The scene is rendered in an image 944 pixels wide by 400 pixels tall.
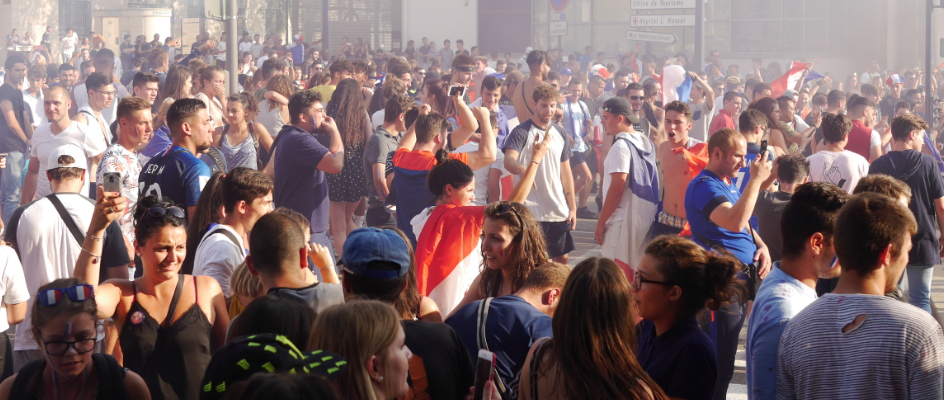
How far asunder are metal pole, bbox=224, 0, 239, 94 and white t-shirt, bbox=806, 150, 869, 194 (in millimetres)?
6102

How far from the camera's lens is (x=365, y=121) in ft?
27.8

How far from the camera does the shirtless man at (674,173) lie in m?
6.28

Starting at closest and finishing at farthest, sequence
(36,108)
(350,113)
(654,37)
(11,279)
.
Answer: (11,279) < (350,113) < (36,108) < (654,37)

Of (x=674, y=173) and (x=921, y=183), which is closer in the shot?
(x=674, y=173)

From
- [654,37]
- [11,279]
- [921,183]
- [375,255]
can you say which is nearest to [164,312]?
[375,255]

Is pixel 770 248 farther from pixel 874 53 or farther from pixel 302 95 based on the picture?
pixel 874 53

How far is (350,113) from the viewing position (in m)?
8.39

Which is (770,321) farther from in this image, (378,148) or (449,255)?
(378,148)

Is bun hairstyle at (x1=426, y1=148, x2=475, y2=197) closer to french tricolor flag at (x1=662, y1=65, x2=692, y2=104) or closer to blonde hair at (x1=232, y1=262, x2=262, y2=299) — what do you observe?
blonde hair at (x1=232, y1=262, x2=262, y2=299)

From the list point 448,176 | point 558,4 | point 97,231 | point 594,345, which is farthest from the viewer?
point 558,4

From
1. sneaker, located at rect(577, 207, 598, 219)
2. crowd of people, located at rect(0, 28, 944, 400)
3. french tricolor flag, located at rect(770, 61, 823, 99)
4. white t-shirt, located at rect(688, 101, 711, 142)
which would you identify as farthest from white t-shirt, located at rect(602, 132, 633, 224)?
french tricolor flag, located at rect(770, 61, 823, 99)

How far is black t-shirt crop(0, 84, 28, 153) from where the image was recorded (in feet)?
33.9

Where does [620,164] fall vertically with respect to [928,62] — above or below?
below

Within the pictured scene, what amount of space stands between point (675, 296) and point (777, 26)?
35.3m
